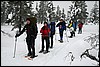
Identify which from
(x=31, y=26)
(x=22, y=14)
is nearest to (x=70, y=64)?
(x=31, y=26)

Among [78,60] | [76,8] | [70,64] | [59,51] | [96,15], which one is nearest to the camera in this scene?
[70,64]

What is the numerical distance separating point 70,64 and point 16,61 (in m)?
2.62

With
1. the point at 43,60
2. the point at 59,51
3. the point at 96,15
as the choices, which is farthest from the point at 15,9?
the point at 96,15

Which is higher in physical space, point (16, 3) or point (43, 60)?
point (16, 3)

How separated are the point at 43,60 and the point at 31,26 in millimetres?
1748

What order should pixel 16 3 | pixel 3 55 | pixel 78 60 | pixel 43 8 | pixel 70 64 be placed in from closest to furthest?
1. pixel 70 64
2. pixel 78 60
3. pixel 3 55
4. pixel 16 3
5. pixel 43 8

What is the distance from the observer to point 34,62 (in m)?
11.9

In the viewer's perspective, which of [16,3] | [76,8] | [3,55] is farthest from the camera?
[76,8]

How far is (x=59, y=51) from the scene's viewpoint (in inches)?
574

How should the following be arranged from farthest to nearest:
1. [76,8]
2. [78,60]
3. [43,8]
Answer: [43,8]
[76,8]
[78,60]

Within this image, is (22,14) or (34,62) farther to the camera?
(22,14)

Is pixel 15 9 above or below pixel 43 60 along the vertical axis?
above

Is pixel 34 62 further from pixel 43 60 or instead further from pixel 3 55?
pixel 3 55

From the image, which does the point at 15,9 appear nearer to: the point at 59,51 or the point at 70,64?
the point at 59,51
